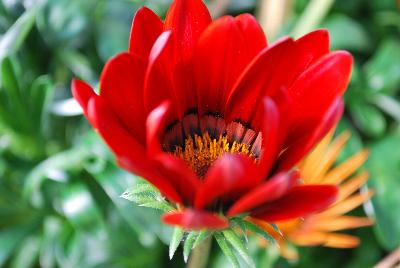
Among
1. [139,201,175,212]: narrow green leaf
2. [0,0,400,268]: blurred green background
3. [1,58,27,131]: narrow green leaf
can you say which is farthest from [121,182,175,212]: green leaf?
[1,58,27,131]: narrow green leaf

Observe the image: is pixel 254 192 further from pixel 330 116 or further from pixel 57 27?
pixel 57 27

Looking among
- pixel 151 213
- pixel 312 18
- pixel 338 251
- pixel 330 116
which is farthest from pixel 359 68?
pixel 330 116

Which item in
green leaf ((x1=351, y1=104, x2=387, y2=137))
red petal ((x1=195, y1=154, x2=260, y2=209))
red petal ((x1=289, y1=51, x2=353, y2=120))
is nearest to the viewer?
red petal ((x1=195, y1=154, x2=260, y2=209))

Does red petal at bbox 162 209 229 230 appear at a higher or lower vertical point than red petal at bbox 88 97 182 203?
lower

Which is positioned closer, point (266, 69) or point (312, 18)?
point (266, 69)

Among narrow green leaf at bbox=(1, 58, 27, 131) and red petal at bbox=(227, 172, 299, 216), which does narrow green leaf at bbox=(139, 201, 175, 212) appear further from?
narrow green leaf at bbox=(1, 58, 27, 131)

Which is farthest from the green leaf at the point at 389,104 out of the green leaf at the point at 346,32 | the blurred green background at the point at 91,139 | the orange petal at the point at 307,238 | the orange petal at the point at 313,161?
the orange petal at the point at 307,238

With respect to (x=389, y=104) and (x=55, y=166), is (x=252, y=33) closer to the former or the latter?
(x=55, y=166)
